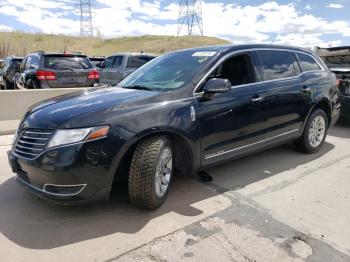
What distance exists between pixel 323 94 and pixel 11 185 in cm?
479

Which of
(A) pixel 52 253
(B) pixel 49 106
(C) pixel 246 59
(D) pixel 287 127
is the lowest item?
(A) pixel 52 253

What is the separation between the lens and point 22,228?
3.40m

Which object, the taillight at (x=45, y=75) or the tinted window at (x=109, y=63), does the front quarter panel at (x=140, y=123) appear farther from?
the tinted window at (x=109, y=63)

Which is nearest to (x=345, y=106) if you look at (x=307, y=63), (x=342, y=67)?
(x=342, y=67)

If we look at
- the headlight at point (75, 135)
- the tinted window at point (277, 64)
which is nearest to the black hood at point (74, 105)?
the headlight at point (75, 135)

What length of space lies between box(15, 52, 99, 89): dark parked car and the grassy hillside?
49158 mm

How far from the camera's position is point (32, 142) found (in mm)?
3445

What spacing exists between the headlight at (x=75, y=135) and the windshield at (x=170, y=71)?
1093 mm

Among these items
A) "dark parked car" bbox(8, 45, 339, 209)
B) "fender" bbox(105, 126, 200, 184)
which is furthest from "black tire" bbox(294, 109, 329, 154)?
"fender" bbox(105, 126, 200, 184)

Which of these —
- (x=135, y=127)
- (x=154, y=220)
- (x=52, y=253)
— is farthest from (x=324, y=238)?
(x=52, y=253)

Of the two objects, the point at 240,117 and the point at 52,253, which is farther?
the point at 240,117

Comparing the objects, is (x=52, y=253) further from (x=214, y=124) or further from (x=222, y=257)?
(x=214, y=124)

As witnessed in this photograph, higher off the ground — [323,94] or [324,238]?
[323,94]

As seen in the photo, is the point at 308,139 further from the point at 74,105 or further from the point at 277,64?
the point at 74,105
